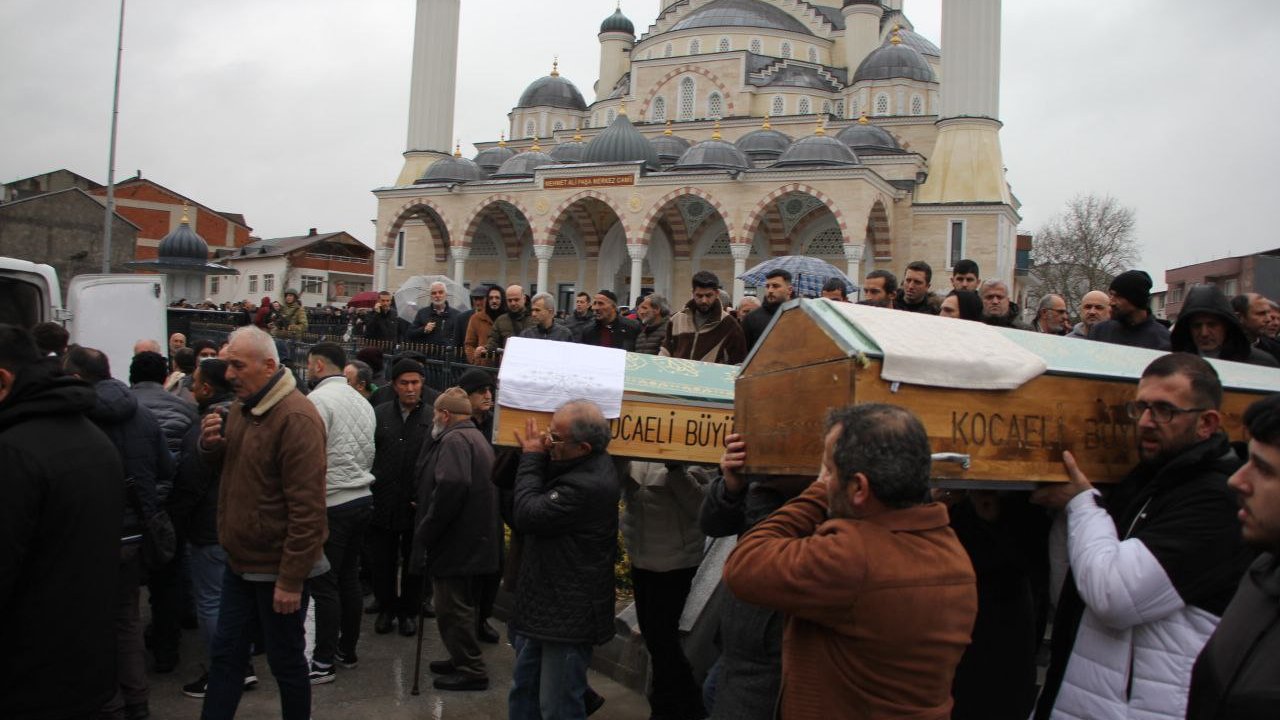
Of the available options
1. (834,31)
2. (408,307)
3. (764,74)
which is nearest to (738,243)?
(408,307)

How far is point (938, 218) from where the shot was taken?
2659 cm

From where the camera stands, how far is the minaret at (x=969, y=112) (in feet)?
86.6

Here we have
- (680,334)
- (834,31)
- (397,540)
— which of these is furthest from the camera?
(834,31)

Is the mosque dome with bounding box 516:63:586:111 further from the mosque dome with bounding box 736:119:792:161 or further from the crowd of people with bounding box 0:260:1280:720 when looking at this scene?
the crowd of people with bounding box 0:260:1280:720

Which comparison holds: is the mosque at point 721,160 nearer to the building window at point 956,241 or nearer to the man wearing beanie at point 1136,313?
the building window at point 956,241

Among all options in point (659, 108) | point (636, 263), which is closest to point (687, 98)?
point (659, 108)

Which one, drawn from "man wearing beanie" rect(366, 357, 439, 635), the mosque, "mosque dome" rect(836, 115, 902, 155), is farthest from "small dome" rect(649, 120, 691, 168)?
"man wearing beanie" rect(366, 357, 439, 635)

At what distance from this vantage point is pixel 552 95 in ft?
135

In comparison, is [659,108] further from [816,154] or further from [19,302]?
[19,302]

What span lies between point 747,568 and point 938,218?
26135mm

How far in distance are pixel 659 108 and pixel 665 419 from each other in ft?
111

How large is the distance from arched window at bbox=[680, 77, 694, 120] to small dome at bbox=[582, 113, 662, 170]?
7.61 m

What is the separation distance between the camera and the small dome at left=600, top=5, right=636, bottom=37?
140 feet

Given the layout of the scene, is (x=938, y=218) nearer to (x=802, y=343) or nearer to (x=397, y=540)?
(x=397, y=540)
